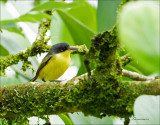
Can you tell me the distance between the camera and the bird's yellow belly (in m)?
3.47

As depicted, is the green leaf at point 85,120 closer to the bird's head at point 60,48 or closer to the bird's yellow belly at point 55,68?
the bird's head at point 60,48

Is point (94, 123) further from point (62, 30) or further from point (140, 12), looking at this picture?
point (140, 12)

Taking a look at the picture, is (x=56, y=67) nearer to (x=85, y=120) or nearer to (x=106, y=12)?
(x=85, y=120)

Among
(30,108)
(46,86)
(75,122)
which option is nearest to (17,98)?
(30,108)

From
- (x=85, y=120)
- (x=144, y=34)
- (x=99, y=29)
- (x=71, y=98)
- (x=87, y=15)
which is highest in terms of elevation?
(x=87, y=15)

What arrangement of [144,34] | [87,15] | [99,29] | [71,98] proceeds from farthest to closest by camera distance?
[87,15]
[99,29]
[71,98]
[144,34]

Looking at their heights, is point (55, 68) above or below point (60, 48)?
below

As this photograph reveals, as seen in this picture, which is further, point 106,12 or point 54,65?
point 54,65

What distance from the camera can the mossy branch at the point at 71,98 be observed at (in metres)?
1.31

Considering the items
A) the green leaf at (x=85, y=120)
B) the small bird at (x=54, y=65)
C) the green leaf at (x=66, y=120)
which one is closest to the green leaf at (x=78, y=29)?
the green leaf at (x=85, y=120)

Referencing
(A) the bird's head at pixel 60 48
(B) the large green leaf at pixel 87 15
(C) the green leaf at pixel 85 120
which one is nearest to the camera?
(C) the green leaf at pixel 85 120

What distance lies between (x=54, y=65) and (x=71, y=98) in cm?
209

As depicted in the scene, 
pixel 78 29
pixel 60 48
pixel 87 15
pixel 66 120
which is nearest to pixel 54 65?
pixel 60 48

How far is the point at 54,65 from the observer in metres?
3.57
